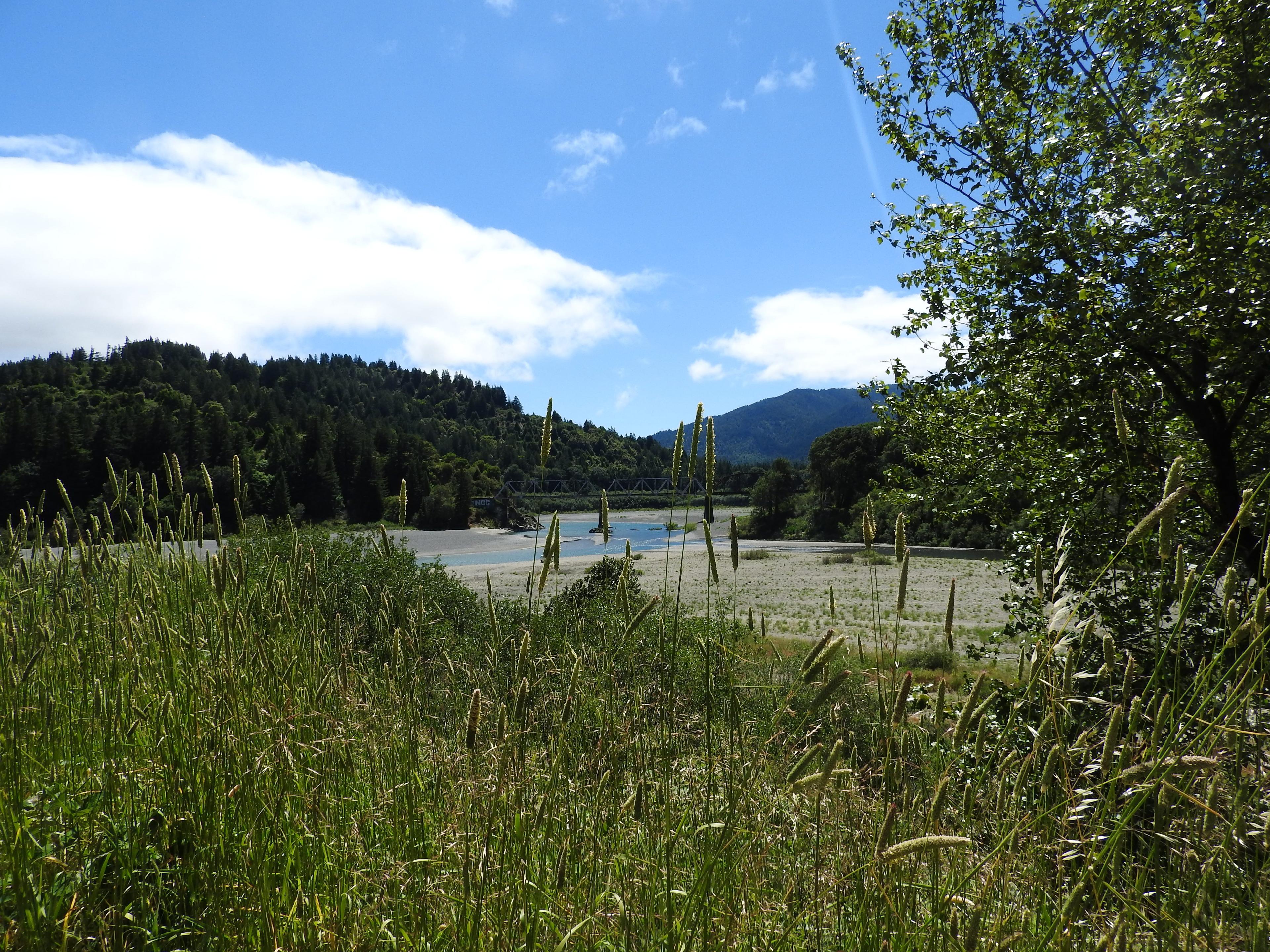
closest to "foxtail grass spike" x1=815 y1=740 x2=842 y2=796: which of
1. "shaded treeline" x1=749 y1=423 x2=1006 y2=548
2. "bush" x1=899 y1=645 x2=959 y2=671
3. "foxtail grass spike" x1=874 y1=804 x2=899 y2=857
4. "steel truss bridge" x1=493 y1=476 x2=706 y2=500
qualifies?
"foxtail grass spike" x1=874 y1=804 x2=899 y2=857

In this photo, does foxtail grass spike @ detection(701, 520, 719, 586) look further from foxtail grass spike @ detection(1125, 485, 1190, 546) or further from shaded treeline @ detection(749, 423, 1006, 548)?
shaded treeline @ detection(749, 423, 1006, 548)

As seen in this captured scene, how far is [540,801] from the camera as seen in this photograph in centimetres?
272

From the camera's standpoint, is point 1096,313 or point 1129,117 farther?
point 1129,117

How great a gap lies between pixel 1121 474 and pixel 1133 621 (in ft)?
3.66

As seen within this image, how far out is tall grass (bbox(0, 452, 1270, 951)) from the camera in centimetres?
168

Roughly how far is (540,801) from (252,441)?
7507cm

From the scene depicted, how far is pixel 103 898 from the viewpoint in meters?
2.00

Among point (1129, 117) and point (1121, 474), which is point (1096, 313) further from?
point (1129, 117)

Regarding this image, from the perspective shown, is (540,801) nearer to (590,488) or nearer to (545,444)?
(545,444)

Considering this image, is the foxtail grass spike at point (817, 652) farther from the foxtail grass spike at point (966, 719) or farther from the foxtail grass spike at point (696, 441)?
the foxtail grass spike at point (696, 441)

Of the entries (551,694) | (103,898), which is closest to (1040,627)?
(551,694)

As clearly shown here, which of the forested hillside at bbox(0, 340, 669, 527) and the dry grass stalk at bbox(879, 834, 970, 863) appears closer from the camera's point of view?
the dry grass stalk at bbox(879, 834, 970, 863)

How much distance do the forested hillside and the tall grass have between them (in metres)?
0.93

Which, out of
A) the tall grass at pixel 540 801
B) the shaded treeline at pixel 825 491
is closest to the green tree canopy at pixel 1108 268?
the tall grass at pixel 540 801
